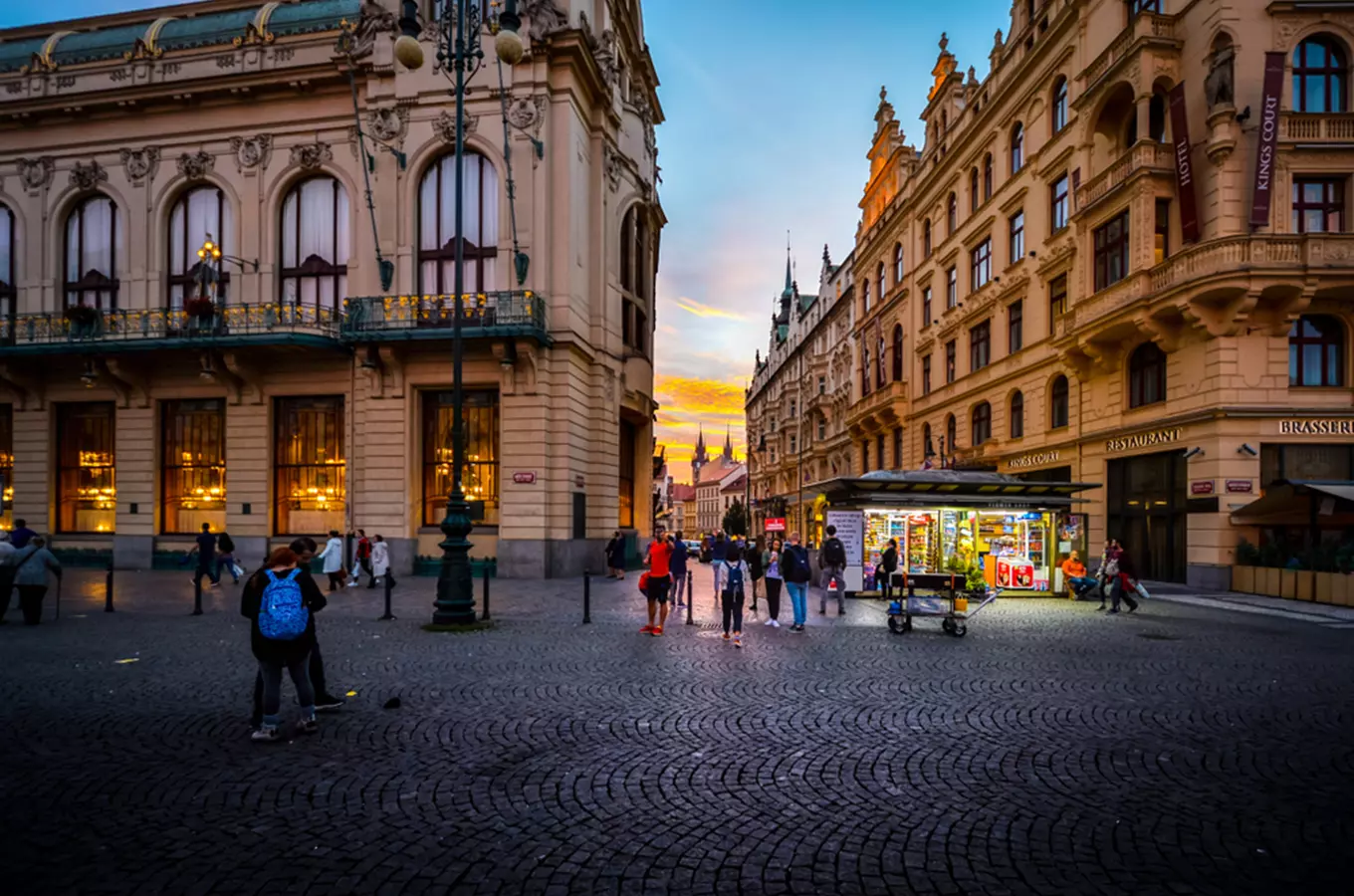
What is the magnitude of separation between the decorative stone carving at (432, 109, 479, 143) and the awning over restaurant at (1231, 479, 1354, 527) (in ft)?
84.9

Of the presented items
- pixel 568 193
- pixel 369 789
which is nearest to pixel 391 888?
pixel 369 789

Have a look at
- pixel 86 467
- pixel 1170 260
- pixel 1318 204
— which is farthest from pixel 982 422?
pixel 86 467

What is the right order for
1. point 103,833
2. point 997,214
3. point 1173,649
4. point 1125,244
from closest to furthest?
point 103,833 < point 1173,649 < point 1125,244 < point 997,214

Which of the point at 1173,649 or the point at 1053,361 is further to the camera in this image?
the point at 1053,361

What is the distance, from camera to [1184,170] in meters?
22.0

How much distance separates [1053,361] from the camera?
29.2 metres

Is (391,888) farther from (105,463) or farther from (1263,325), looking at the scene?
(105,463)

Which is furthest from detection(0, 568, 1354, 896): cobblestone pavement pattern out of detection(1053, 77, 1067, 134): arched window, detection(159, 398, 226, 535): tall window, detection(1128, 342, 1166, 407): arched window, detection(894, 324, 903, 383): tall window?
detection(894, 324, 903, 383): tall window

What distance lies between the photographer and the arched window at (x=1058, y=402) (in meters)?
29.4

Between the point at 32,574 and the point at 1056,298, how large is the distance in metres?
31.7

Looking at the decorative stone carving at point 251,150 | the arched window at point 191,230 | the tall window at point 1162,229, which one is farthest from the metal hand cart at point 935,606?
the arched window at point 191,230

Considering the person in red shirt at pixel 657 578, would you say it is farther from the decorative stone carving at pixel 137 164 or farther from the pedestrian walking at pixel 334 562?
the decorative stone carving at pixel 137 164

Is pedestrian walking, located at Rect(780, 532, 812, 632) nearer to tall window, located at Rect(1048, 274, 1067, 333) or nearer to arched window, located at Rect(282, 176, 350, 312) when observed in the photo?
tall window, located at Rect(1048, 274, 1067, 333)

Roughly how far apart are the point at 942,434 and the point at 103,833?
39.5 m
